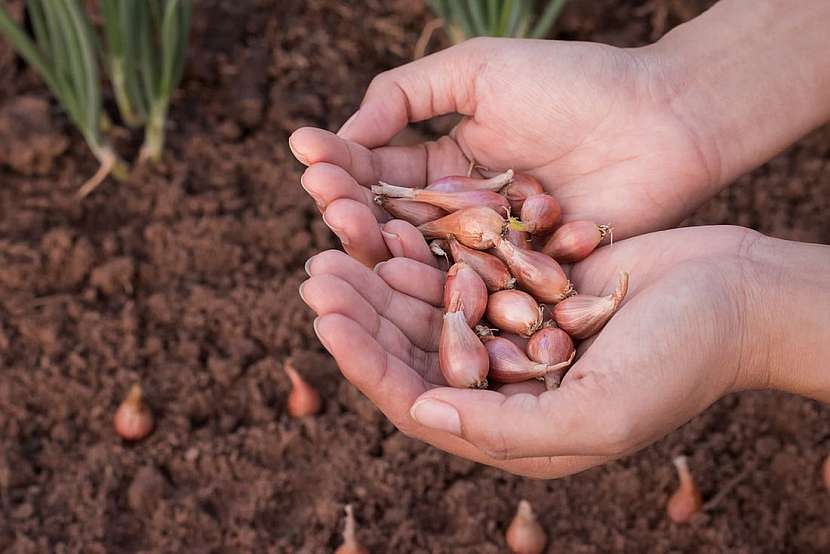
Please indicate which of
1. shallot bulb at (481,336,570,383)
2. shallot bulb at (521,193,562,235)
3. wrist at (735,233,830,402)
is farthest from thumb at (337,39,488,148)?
wrist at (735,233,830,402)

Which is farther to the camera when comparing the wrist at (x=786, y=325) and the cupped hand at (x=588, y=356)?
the wrist at (x=786, y=325)

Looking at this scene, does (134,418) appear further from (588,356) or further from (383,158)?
(588,356)

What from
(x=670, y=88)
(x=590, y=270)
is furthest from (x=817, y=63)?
(x=590, y=270)

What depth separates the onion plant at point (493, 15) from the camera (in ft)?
7.19

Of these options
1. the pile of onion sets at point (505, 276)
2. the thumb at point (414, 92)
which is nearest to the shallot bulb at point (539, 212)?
the pile of onion sets at point (505, 276)

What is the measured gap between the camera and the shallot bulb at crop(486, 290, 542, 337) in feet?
4.84

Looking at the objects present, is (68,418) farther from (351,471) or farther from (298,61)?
(298,61)

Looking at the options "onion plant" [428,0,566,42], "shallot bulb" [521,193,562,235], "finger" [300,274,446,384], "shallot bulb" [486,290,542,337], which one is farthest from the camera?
"onion plant" [428,0,566,42]

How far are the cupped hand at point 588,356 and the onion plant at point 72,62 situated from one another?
3.33 ft

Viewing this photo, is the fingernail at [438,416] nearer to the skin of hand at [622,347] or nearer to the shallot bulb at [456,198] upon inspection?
the skin of hand at [622,347]

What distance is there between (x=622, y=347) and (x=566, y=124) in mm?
577

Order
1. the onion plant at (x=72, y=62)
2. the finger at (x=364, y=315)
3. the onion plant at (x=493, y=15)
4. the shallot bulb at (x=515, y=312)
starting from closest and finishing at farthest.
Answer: the finger at (x=364, y=315)
the shallot bulb at (x=515, y=312)
the onion plant at (x=72, y=62)
the onion plant at (x=493, y=15)

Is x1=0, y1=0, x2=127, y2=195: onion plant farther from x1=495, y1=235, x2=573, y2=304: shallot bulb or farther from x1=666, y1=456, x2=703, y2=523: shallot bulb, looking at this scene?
x1=666, y1=456, x2=703, y2=523: shallot bulb

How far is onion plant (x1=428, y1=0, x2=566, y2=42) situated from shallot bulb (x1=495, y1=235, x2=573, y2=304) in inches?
32.8
